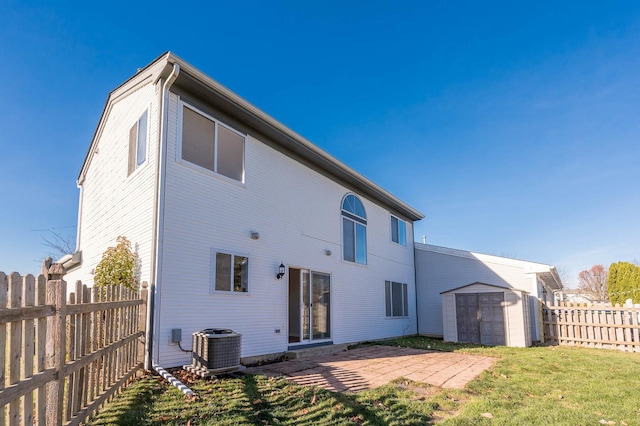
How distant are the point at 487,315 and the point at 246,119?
1011cm

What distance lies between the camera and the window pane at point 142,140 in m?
7.93

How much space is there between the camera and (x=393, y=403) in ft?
15.9

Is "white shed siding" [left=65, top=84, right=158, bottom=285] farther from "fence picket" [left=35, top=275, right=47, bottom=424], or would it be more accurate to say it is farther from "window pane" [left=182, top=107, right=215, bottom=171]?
"fence picket" [left=35, top=275, right=47, bottom=424]

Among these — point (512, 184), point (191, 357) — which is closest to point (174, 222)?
point (191, 357)

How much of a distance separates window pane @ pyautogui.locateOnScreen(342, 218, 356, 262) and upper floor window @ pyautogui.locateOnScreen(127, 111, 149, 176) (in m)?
6.54

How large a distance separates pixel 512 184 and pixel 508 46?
33.0ft

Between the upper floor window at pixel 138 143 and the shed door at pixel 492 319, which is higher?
the upper floor window at pixel 138 143

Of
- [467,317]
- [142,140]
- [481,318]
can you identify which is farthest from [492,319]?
[142,140]

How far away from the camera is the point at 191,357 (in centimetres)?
693

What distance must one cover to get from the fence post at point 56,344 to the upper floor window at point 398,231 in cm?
1332

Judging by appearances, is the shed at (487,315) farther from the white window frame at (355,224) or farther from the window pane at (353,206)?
the window pane at (353,206)

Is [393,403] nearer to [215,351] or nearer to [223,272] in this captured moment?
[215,351]

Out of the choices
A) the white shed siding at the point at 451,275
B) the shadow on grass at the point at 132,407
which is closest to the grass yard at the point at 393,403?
the shadow on grass at the point at 132,407

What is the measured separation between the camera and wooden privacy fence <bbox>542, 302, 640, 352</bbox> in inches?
442
